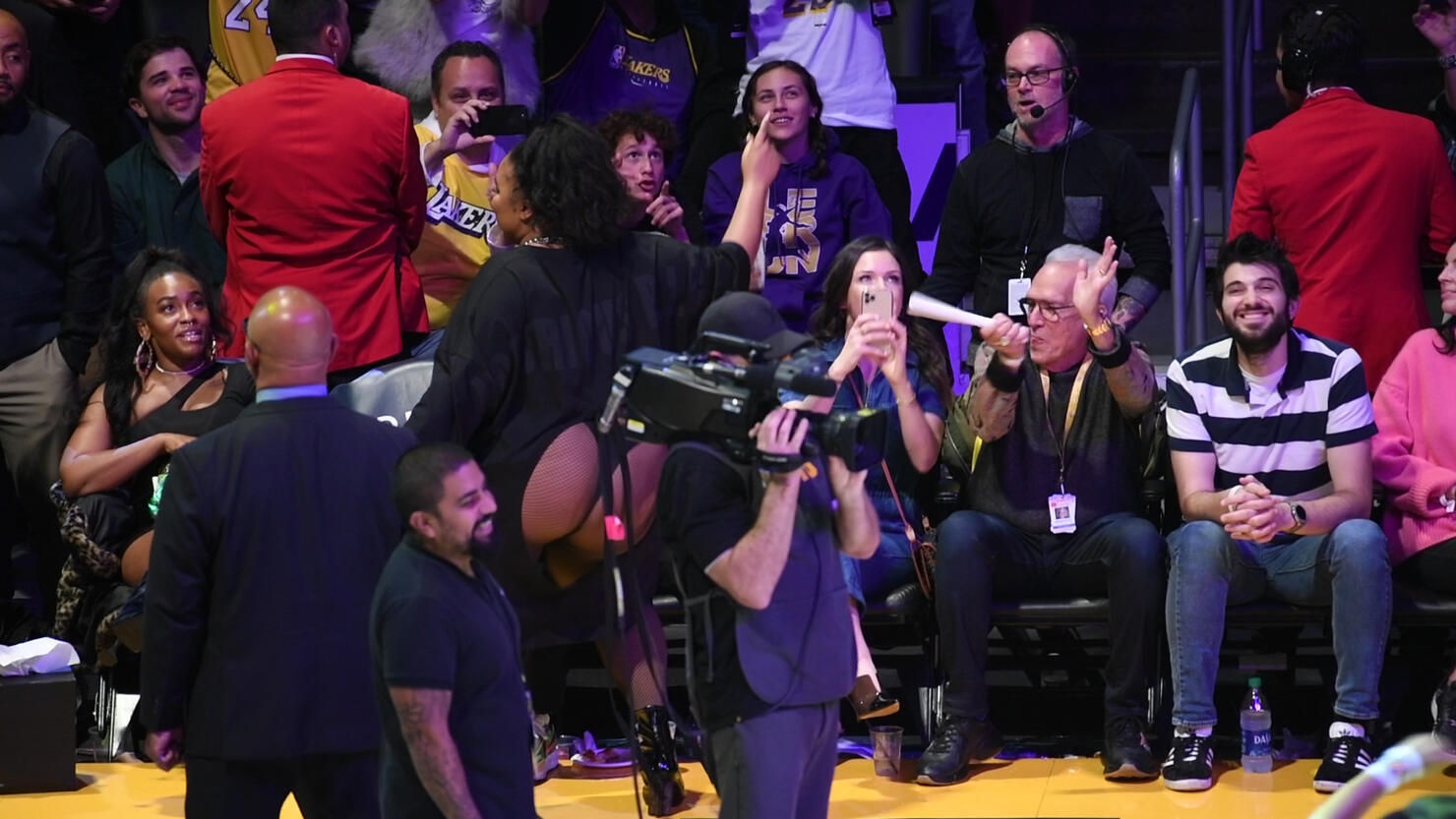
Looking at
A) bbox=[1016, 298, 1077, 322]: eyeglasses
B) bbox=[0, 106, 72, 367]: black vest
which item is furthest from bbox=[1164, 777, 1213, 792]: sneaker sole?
bbox=[0, 106, 72, 367]: black vest

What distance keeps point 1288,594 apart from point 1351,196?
56.5 inches

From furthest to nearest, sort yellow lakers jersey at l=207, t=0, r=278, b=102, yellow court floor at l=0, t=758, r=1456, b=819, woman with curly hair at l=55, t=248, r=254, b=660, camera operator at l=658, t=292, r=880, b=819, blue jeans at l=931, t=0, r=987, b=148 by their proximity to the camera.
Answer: blue jeans at l=931, t=0, r=987, b=148, yellow lakers jersey at l=207, t=0, r=278, b=102, woman with curly hair at l=55, t=248, r=254, b=660, yellow court floor at l=0, t=758, r=1456, b=819, camera operator at l=658, t=292, r=880, b=819

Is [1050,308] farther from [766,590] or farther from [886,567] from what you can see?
[766,590]

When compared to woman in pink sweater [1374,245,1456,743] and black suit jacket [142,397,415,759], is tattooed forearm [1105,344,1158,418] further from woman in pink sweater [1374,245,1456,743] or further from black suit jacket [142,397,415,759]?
black suit jacket [142,397,415,759]

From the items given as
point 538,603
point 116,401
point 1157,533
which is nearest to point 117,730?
point 116,401

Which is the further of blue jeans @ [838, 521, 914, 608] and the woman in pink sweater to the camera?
blue jeans @ [838, 521, 914, 608]

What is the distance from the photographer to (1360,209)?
625 centimetres

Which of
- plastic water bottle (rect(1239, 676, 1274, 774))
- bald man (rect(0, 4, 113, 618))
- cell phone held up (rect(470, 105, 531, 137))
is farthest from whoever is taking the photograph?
bald man (rect(0, 4, 113, 618))

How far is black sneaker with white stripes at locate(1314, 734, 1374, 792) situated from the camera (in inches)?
206

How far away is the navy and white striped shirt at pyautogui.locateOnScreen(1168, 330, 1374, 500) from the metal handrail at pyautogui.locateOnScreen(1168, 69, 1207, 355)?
0.58 meters

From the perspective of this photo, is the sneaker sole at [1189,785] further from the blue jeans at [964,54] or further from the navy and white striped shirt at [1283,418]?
the blue jeans at [964,54]

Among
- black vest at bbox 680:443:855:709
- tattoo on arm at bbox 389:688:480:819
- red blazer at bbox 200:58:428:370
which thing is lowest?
tattoo on arm at bbox 389:688:480:819

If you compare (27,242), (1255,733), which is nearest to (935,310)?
(1255,733)

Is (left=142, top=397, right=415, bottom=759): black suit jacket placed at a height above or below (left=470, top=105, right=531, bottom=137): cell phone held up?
below
